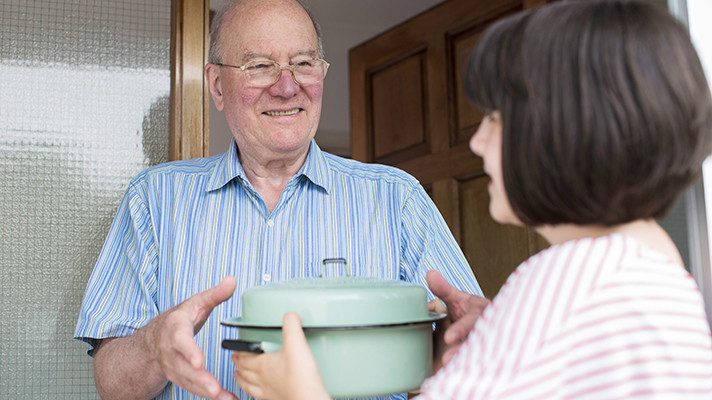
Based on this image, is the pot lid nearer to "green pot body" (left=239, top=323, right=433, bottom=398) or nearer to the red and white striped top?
"green pot body" (left=239, top=323, right=433, bottom=398)

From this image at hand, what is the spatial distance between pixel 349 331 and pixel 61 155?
4.01 ft

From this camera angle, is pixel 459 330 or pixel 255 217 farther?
pixel 255 217

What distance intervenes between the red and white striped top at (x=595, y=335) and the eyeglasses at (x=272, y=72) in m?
0.84

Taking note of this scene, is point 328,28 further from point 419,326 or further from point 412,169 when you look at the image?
point 419,326

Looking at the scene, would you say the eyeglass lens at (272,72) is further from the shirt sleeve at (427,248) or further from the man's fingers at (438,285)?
the man's fingers at (438,285)

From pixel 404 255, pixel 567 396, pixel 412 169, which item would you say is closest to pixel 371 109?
pixel 412 169

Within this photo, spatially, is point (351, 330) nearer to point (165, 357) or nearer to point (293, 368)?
point (293, 368)

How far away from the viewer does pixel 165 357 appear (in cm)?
74

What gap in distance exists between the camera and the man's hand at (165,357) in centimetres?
68

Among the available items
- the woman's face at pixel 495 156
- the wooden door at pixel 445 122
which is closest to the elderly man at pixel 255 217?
the woman's face at pixel 495 156

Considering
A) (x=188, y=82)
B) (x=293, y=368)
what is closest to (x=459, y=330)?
(x=293, y=368)

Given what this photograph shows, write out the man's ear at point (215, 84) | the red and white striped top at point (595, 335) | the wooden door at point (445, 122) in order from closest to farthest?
the red and white striped top at point (595, 335) → the man's ear at point (215, 84) → the wooden door at point (445, 122)

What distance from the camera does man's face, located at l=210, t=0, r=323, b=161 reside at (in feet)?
4.03

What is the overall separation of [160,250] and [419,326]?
0.69 m
